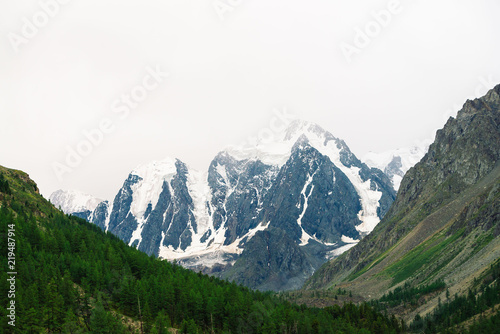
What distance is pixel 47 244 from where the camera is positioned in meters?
152

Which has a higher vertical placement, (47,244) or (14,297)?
(47,244)

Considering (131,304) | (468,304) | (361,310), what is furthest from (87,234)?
(468,304)

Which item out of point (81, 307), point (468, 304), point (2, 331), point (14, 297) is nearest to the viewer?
point (2, 331)

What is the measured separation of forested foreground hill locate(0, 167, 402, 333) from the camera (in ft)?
350

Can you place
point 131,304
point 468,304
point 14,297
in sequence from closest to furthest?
1. point 14,297
2. point 131,304
3. point 468,304

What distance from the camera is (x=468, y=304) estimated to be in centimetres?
16975

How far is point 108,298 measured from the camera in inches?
5049

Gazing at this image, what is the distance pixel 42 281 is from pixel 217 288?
2205 inches

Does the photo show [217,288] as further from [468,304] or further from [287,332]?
[468,304]

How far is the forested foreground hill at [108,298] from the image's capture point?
350 ft

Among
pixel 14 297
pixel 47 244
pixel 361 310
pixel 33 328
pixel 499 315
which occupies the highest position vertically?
pixel 47 244

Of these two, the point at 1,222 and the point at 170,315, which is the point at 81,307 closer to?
the point at 170,315

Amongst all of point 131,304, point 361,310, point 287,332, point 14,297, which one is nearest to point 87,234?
point 131,304

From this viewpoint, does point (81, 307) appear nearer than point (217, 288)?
Yes
